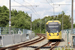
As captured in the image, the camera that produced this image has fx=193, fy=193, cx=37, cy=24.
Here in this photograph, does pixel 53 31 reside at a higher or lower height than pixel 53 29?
lower

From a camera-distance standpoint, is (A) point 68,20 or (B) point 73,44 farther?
(A) point 68,20

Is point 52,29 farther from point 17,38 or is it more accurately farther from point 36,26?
point 36,26

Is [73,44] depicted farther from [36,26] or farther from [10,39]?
[36,26]

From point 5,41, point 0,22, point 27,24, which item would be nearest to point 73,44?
point 5,41

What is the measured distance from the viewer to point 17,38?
2844cm

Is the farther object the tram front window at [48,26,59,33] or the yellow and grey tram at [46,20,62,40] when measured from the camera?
the tram front window at [48,26,59,33]

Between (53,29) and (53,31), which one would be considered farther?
(53,29)

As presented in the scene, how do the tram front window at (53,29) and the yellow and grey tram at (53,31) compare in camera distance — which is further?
the tram front window at (53,29)

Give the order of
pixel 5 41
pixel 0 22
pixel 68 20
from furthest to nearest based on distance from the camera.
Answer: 1. pixel 68 20
2. pixel 0 22
3. pixel 5 41

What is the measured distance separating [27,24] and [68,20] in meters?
33.5

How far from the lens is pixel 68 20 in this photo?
122 m

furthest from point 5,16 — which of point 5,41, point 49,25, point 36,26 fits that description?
point 5,41

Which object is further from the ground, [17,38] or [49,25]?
[49,25]

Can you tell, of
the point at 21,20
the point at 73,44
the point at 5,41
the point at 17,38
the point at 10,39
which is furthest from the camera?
the point at 21,20
